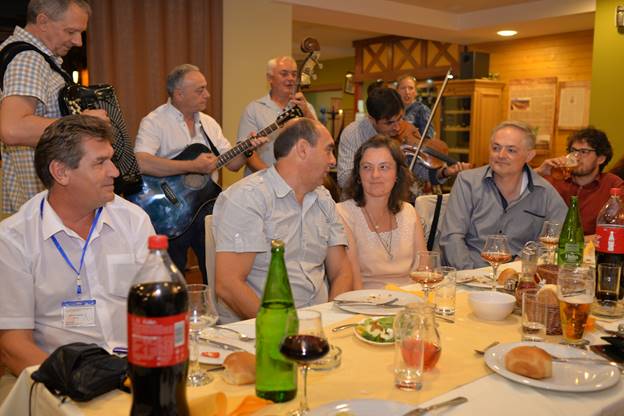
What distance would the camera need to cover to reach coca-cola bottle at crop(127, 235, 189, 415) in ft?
3.21

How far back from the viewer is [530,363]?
1348mm

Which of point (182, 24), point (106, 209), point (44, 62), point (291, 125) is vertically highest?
point (182, 24)

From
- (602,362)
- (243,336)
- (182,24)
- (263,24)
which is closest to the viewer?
(602,362)

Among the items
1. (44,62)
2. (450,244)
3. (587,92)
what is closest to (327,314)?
(450,244)

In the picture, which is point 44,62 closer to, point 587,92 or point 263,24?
point 263,24

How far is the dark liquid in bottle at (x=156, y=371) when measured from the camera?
0.99 metres

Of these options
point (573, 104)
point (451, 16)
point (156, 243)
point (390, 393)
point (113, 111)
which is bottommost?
point (390, 393)

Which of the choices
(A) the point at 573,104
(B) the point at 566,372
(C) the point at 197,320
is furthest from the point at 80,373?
(A) the point at 573,104

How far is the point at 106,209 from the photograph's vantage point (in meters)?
1.93

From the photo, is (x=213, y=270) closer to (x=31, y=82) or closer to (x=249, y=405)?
(x=31, y=82)

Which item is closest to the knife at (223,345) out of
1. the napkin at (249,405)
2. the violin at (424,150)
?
the napkin at (249,405)

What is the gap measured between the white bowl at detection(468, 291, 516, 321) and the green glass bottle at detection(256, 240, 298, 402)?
0.73m

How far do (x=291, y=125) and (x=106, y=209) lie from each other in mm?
837

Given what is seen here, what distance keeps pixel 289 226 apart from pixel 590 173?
224 cm
